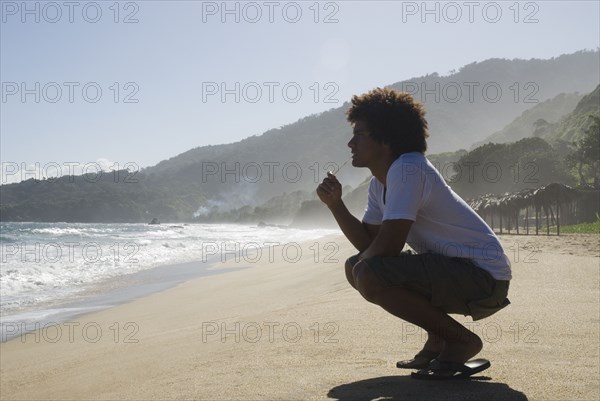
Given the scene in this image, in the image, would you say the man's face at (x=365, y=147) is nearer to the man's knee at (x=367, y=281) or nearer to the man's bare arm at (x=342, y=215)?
the man's bare arm at (x=342, y=215)

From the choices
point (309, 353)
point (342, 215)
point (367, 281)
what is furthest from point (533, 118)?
point (367, 281)

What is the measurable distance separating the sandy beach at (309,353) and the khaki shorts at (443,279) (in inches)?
15.0

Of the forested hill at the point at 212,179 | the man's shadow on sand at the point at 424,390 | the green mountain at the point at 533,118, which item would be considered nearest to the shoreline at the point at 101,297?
the man's shadow on sand at the point at 424,390

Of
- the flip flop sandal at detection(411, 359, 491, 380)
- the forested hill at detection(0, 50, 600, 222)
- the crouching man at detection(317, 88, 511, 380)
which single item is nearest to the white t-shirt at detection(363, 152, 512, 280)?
the crouching man at detection(317, 88, 511, 380)

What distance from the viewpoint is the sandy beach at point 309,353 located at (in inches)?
107

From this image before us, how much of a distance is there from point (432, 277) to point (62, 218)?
427 feet

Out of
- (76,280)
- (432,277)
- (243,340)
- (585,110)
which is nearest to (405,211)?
(432,277)

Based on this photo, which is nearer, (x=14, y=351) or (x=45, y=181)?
(x=14, y=351)

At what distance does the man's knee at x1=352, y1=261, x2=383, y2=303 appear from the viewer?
8.31ft

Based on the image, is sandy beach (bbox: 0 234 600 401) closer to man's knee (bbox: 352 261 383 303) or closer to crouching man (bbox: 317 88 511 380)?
crouching man (bbox: 317 88 511 380)

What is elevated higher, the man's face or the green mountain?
the green mountain

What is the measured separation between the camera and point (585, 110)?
261 feet

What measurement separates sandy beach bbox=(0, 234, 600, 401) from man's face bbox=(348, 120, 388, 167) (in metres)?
1.06

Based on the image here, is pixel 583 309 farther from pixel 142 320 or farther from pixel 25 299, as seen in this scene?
pixel 25 299
